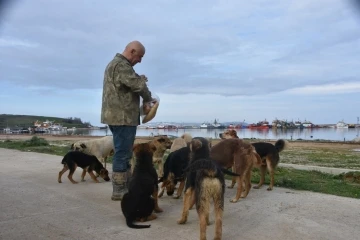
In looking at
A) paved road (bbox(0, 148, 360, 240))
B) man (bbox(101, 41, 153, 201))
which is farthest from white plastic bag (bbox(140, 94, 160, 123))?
paved road (bbox(0, 148, 360, 240))

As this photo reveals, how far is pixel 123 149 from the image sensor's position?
5.51 meters

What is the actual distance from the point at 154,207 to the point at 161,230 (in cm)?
73

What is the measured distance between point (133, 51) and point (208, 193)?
2861 mm

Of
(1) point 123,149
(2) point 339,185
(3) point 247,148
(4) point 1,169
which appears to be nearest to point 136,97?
(1) point 123,149

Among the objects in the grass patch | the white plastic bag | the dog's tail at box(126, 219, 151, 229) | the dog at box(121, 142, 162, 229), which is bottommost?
the dog's tail at box(126, 219, 151, 229)

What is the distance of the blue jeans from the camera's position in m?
5.45

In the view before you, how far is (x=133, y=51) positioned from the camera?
555cm

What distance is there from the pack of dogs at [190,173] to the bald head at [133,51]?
1.43 metres

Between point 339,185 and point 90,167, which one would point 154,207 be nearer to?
point 90,167

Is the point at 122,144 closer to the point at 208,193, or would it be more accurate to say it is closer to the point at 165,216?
the point at 165,216

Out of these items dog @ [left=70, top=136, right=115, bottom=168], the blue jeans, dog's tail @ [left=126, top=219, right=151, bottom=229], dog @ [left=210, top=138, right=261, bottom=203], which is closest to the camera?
dog's tail @ [left=126, top=219, right=151, bottom=229]

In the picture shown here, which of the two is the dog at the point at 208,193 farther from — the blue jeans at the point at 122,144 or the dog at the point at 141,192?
the blue jeans at the point at 122,144

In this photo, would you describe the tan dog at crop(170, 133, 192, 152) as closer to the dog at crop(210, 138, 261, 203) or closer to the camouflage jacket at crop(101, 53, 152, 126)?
the dog at crop(210, 138, 261, 203)

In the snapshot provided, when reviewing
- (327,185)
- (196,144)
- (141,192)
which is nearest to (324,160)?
(327,185)
